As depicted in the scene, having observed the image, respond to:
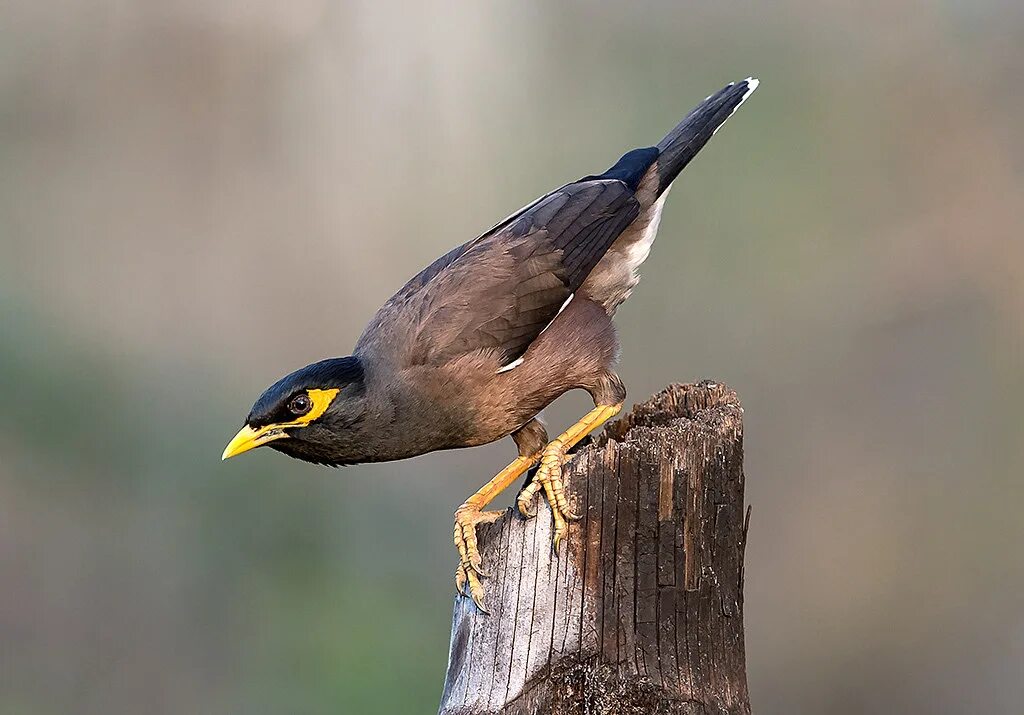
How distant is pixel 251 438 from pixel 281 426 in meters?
0.09

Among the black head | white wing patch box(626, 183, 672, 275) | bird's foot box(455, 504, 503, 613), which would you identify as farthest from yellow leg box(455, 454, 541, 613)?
white wing patch box(626, 183, 672, 275)

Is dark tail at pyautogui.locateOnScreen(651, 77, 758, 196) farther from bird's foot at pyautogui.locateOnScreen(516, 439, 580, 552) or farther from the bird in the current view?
bird's foot at pyautogui.locateOnScreen(516, 439, 580, 552)

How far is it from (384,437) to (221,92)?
11.1ft

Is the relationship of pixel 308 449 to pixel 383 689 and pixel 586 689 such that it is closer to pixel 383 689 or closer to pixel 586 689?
pixel 586 689

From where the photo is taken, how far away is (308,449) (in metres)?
3.43

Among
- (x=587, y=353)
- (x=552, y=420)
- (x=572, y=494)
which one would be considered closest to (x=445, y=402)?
(x=587, y=353)

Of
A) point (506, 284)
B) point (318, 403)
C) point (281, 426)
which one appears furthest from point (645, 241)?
point (281, 426)

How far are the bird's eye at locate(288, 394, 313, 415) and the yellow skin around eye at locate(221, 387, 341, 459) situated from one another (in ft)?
0.04

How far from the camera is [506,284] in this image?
3.74 meters

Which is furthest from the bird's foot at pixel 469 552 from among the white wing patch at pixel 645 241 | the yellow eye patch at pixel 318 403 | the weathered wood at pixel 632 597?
the white wing patch at pixel 645 241

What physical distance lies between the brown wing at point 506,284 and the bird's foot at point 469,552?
0.47m

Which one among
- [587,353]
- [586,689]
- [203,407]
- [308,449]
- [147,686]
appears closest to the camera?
[586,689]

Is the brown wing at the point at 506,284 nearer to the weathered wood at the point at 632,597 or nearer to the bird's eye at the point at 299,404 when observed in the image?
the bird's eye at the point at 299,404

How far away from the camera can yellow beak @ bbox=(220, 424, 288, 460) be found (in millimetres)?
3289
